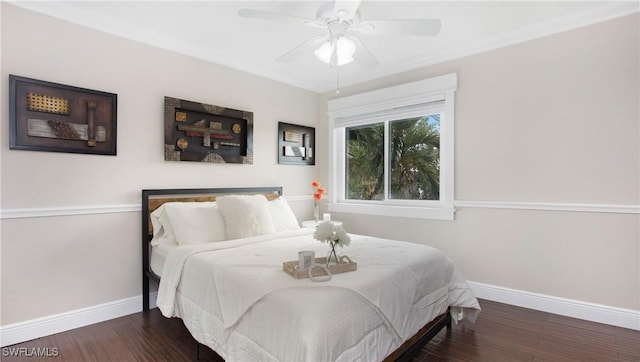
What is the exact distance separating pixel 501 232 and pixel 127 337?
338cm

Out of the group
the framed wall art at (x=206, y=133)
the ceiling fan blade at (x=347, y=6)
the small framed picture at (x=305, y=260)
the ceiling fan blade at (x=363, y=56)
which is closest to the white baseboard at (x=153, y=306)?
the framed wall art at (x=206, y=133)

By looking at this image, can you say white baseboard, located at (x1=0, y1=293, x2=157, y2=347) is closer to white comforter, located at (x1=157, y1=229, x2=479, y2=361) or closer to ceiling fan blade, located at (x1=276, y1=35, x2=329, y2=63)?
white comforter, located at (x1=157, y1=229, x2=479, y2=361)

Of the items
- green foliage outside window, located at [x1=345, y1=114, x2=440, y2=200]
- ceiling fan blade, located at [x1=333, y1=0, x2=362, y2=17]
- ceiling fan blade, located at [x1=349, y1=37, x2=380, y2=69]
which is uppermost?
ceiling fan blade, located at [x1=333, y1=0, x2=362, y2=17]

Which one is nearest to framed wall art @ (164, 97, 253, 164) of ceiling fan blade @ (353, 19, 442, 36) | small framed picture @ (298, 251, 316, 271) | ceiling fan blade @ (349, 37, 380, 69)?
ceiling fan blade @ (349, 37, 380, 69)

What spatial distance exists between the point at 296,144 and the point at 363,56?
2.09m

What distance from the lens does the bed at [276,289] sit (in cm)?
149

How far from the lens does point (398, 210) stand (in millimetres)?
3877

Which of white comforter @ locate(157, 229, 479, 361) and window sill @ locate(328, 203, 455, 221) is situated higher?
window sill @ locate(328, 203, 455, 221)

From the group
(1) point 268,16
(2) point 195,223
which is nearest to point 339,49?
(1) point 268,16

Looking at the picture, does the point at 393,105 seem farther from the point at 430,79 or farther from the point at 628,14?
the point at 628,14

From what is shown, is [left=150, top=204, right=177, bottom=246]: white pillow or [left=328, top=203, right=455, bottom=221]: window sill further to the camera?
[left=328, top=203, right=455, bottom=221]: window sill

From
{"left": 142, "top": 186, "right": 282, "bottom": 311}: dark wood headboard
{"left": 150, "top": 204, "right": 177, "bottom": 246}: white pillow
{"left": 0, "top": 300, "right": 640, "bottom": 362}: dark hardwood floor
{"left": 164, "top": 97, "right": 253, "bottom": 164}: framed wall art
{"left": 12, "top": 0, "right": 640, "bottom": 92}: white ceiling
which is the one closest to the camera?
{"left": 0, "top": 300, "right": 640, "bottom": 362}: dark hardwood floor

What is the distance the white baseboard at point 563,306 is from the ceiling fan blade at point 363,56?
243cm

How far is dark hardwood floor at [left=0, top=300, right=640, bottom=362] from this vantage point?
85.2 inches
